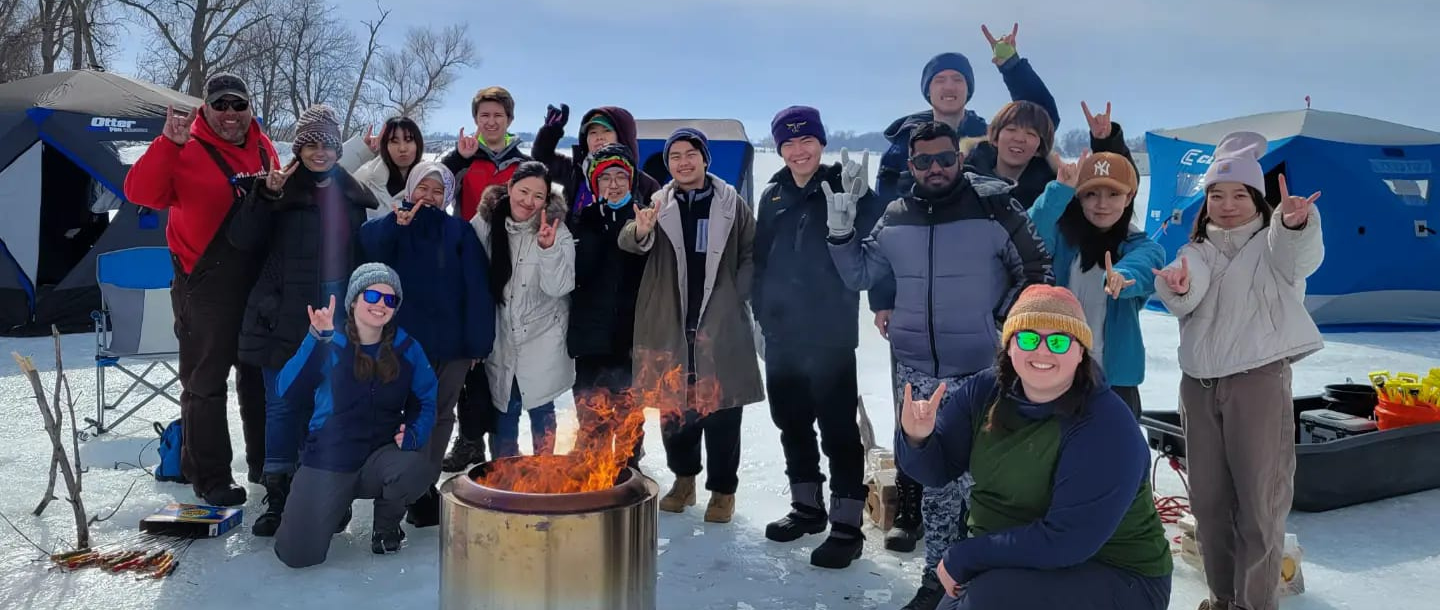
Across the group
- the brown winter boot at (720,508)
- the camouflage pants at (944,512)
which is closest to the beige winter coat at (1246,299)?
the camouflage pants at (944,512)

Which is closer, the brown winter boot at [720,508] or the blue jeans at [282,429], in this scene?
the blue jeans at [282,429]

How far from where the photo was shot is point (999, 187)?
3557mm

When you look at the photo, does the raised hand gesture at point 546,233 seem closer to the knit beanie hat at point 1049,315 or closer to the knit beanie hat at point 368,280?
the knit beanie hat at point 368,280

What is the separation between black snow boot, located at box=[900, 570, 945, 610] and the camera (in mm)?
3463

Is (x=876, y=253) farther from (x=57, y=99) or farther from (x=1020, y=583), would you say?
(x=57, y=99)

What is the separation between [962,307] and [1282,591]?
5.47 ft

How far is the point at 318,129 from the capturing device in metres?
4.27

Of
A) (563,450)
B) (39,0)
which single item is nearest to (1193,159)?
(563,450)

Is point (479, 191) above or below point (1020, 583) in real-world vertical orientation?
above

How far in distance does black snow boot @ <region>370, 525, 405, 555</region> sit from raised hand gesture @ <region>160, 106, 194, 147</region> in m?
1.95

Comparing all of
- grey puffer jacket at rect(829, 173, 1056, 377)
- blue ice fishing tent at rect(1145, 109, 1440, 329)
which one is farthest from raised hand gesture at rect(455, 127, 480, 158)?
blue ice fishing tent at rect(1145, 109, 1440, 329)

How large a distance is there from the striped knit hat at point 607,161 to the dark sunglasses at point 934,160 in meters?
1.43

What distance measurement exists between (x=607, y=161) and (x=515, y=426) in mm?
1342

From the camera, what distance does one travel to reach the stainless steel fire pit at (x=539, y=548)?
2566 mm
